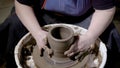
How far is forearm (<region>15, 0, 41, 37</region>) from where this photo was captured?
147cm

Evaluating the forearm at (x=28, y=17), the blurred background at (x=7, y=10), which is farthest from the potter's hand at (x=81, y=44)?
the blurred background at (x=7, y=10)

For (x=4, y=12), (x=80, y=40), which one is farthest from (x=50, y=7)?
(x=4, y=12)

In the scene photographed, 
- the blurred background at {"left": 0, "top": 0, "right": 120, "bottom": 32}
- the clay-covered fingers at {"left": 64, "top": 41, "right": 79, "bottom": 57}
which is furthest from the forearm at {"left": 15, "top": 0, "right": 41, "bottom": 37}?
the blurred background at {"left": 0, "top": 0, "right": 120, "bottom": 32}

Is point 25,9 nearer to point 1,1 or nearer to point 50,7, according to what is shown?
point 50,7

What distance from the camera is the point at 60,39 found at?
1.33 m

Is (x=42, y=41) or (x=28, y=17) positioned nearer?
(x=42, y=41)

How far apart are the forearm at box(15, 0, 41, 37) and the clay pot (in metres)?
0.14

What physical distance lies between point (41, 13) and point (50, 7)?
14 cm

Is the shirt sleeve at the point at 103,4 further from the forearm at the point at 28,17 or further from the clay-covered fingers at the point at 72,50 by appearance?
the forearm at the point at 28,17

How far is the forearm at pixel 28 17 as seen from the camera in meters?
1.47

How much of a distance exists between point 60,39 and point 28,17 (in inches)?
11.1

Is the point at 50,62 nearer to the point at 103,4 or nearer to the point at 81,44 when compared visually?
the point at 81,44

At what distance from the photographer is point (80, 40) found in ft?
4.61

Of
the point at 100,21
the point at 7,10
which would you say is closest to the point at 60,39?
the point at 100,21
